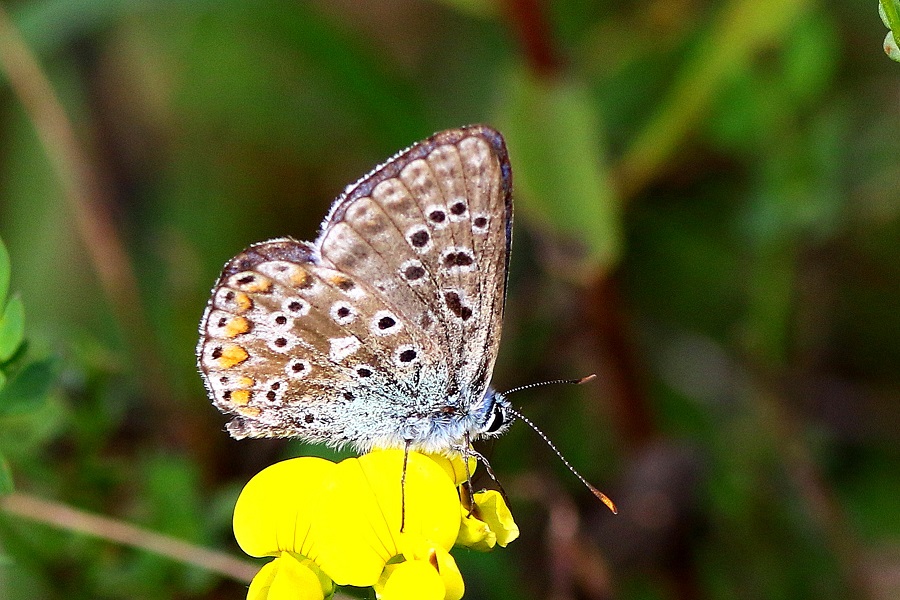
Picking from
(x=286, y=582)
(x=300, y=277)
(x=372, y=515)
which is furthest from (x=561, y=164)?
(x=286, y=582)

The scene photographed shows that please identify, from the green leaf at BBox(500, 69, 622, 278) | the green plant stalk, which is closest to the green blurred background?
the green leaf at BBox(500, 69, 622, 278)

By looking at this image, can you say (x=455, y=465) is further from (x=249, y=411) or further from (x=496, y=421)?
(x=249, y=411)

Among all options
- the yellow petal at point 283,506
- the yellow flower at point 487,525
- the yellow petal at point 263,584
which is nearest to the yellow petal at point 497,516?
the yellow flower at point 487,525

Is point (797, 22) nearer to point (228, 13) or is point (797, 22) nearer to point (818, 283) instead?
point (818, 283)

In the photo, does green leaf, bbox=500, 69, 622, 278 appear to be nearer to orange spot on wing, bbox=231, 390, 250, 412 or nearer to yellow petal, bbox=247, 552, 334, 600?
orange spot on wing, bbox=231, 390, 250, 412

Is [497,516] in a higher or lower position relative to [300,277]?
lower

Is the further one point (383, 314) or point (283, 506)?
point (383, 314)
